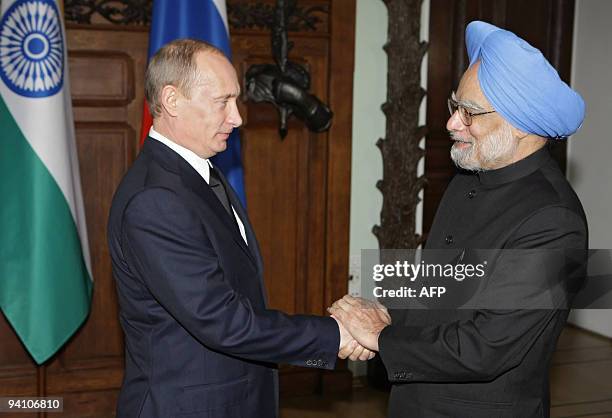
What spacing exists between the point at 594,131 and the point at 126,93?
3.27 metres

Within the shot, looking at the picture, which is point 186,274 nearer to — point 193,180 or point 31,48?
point 193,180

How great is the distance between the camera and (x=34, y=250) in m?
3.34

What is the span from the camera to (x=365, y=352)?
2213 millimetres

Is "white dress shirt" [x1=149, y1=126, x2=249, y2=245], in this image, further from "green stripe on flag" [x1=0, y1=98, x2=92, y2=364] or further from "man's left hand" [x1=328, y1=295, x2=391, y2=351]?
"green stripe on flag" [x1=0, y1=98, x2=92, y2=364]

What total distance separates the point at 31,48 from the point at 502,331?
2356mm

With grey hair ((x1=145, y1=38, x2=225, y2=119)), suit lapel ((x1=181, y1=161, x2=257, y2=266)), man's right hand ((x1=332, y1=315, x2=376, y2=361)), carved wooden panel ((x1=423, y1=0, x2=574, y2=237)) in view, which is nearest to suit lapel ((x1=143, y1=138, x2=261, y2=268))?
suit lapel ((x1=181, y1=161, x2=257, y2=266))

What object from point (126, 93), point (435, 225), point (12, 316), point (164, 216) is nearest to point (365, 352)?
point (435, 225)

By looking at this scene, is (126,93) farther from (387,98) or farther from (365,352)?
(365,352)

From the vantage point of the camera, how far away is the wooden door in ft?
12.2

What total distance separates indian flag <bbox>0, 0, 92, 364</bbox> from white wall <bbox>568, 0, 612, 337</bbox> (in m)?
3.53

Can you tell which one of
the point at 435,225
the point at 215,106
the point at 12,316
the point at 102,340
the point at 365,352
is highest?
the point at 215,106

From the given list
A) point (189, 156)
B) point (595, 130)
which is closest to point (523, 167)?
point (189, 156)

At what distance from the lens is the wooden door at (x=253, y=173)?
372 centimetres

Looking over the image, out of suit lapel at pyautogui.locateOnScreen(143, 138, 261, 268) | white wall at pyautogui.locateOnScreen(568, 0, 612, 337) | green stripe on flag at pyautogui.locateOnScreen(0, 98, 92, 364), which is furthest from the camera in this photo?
white wall at pyautogui.locateOnScreen(568, 0, 612, 337)
